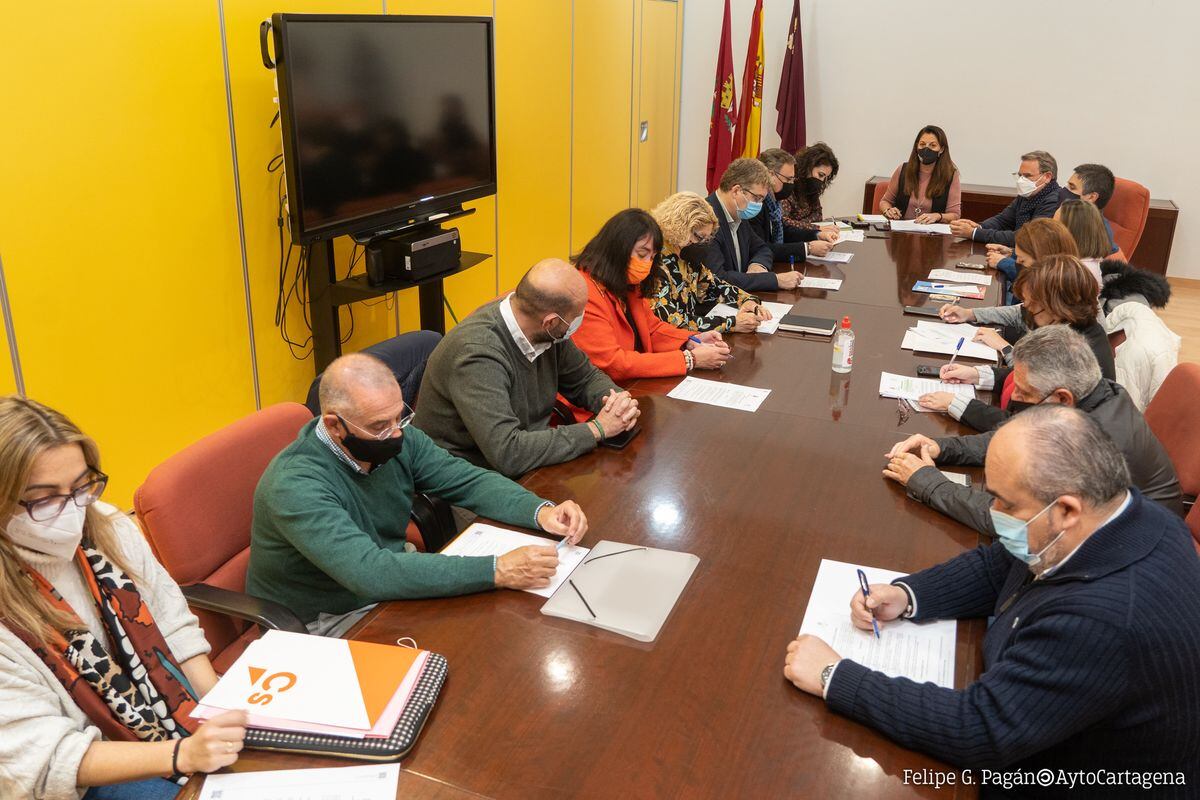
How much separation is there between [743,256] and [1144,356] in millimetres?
2200

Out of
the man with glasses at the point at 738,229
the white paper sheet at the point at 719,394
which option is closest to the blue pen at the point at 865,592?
the white paper sheet at the point at 719,394

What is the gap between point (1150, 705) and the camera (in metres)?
1.43

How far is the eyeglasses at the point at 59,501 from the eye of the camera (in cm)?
158

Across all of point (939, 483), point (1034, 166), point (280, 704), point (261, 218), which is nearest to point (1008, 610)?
point (939, 483)

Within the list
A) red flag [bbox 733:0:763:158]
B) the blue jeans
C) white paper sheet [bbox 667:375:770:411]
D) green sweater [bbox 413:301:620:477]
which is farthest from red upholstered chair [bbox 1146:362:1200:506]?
red flag [bbox 733:0:763:158]

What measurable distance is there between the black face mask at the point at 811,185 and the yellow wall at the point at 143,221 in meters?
2.70

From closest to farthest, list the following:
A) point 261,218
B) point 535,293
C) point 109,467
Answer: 1. point 535,293
2. point 109,467
3. point 261,218

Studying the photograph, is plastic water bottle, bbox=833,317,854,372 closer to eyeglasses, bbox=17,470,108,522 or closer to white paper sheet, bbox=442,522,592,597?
white paper sheet, bbox=442,522,592,597

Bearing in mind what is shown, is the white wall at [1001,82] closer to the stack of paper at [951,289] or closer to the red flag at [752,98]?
the red flag at [752,98]

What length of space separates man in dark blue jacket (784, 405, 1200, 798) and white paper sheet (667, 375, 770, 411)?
4.65 ft

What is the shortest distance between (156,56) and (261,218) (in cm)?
84

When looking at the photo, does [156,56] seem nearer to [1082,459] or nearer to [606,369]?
[606,369]

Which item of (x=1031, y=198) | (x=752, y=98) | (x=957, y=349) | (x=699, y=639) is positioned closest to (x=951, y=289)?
(x=957, y=349)

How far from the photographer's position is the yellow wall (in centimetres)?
314
